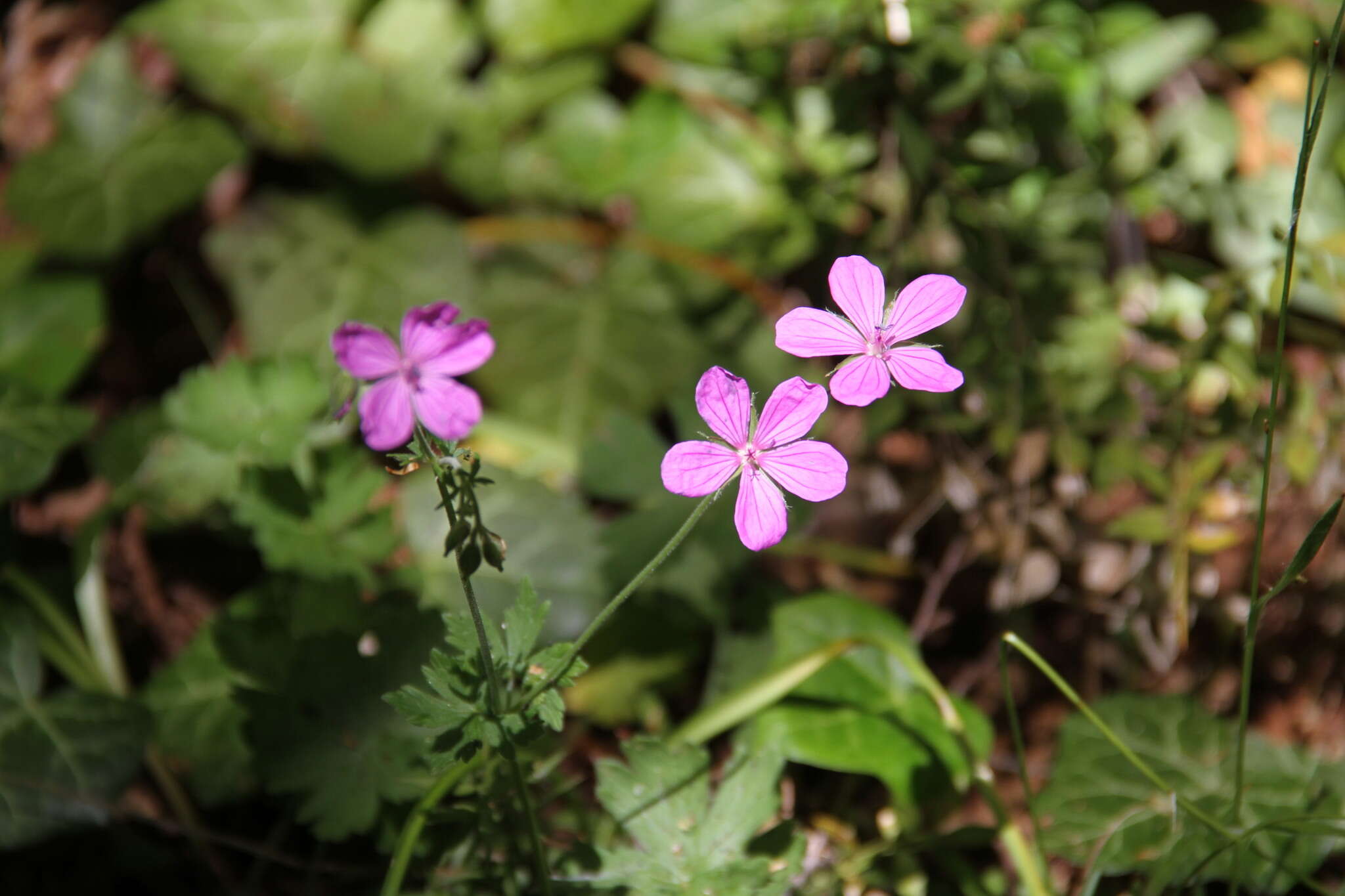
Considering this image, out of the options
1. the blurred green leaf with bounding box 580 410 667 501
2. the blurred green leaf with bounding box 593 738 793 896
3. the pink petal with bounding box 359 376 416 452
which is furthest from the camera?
the blurred green leaf with bounding box 580 410 667 501

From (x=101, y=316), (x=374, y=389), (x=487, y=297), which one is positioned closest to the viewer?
(x=374, y=389)

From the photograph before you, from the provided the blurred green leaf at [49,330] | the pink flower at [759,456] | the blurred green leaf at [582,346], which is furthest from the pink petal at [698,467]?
the blurred green leaf at [49,330]

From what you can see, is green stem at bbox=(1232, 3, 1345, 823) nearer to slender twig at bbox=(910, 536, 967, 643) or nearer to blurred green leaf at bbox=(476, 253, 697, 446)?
slender twig at bbox=(910, 536, 967, 643)

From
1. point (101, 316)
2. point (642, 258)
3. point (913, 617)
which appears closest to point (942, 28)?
point (642, 258)

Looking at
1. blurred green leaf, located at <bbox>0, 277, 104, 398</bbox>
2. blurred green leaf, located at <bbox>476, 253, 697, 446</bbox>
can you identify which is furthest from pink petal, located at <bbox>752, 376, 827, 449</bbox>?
blurred green leaf, located at <bbox>0, 277, 104, 398</bbox>

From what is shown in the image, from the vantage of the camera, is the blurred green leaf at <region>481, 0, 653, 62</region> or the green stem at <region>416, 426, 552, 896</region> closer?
the green stem at <region>416, 426, 552, 896</region>

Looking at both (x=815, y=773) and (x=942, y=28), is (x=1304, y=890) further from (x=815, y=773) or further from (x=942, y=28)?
(x=942, y=28)

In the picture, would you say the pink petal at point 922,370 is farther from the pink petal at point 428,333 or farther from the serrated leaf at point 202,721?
the serrated leaf at point 202,721

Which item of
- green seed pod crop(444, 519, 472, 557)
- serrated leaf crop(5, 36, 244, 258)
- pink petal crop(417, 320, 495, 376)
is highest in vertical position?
pink petal crop(417, 320, 495, 376)
